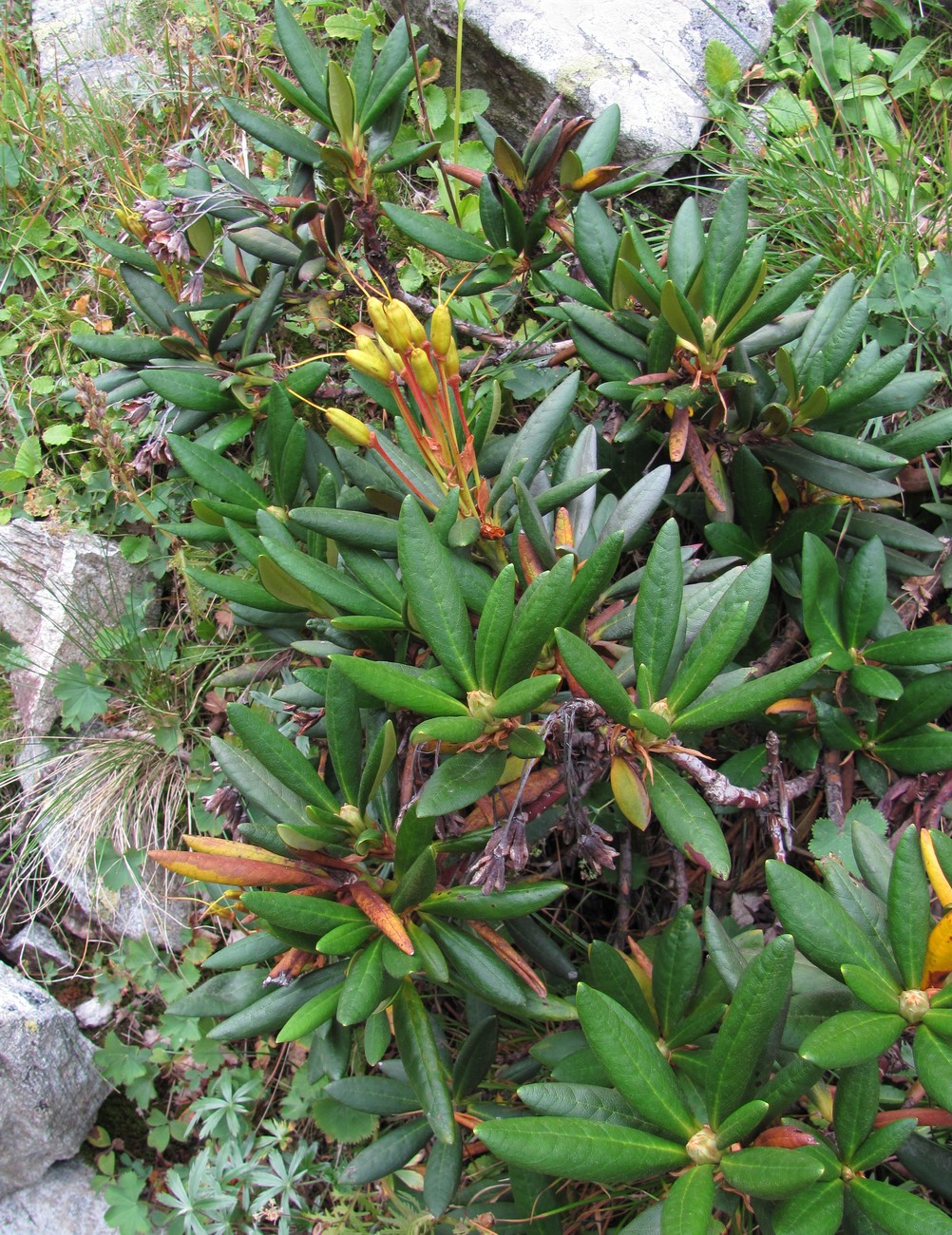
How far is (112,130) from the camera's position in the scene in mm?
3188

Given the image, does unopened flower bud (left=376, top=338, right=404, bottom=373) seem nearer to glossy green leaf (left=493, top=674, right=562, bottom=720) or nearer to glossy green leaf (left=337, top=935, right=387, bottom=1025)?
glossy green leaf (left=493, top=674, right=562, bottom=720)

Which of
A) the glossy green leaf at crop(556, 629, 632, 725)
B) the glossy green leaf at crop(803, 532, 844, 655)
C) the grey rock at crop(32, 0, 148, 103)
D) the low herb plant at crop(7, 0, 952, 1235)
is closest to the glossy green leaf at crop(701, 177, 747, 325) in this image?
the low herb plant at crop(7, 0, 952, 1235)

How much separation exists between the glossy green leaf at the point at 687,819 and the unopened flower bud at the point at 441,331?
68 cm

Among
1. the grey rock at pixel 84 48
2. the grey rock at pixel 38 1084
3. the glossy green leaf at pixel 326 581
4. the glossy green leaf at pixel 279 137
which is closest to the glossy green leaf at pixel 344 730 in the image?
the glossy green leaf at pixel 326 581

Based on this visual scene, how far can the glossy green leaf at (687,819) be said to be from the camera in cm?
124

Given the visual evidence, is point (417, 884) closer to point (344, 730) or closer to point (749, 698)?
point (344, 730)

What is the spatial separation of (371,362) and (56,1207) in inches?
101

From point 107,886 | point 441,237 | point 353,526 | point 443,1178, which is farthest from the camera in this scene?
point 107,886

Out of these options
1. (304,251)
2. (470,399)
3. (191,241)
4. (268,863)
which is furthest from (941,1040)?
(191,241)

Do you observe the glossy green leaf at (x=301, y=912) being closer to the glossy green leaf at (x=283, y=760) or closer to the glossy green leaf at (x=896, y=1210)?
the glossy green leaf at (x=283, y=760)

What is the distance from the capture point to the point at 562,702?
1.47 m

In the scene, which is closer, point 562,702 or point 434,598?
point 434,598

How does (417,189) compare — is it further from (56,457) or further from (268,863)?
(268,863)

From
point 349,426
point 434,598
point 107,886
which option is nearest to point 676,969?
point 434,598
